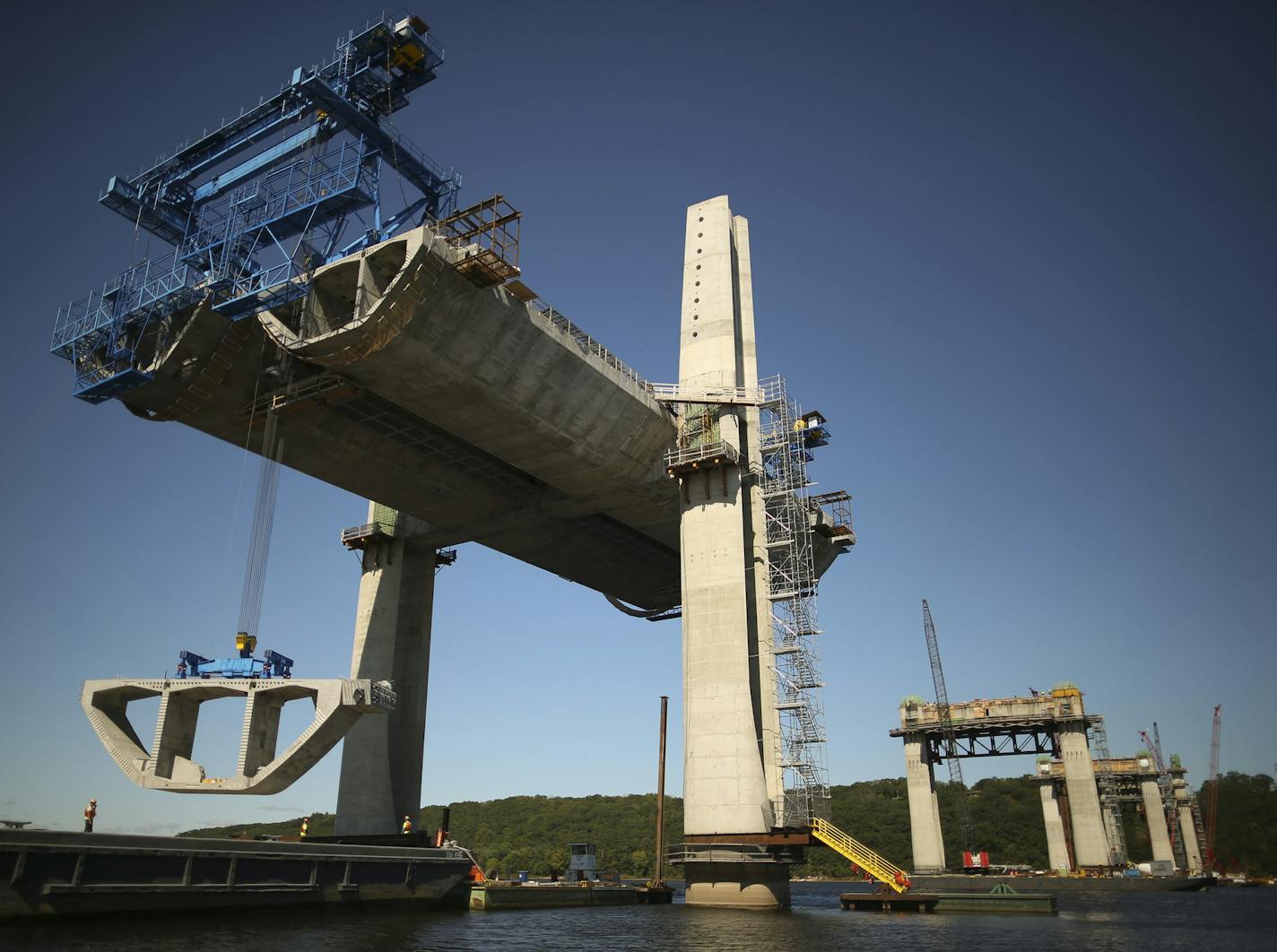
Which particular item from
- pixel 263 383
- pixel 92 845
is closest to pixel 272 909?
pixel 92 845

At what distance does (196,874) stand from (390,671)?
962 inches

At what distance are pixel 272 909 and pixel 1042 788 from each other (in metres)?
71.4

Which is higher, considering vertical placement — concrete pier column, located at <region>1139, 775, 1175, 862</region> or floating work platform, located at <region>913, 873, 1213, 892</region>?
concrete pier column, located at <region>1139, 775, 1175, 862</region>

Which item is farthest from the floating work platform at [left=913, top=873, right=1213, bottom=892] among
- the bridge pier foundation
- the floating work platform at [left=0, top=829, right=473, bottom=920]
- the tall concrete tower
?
the floating work platform at [left=0, top=829, right=473, bottom=920]

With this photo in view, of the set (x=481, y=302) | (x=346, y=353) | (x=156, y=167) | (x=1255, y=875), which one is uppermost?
(x=156, y=167)

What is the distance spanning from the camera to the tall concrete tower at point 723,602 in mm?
40594

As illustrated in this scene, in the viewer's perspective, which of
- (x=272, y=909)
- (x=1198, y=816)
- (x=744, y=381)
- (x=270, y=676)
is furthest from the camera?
(x=1198, y=816)

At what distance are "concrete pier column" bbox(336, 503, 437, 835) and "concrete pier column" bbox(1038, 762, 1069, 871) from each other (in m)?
56.1

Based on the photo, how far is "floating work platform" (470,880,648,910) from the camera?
39.8 meters

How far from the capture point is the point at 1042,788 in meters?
82.3

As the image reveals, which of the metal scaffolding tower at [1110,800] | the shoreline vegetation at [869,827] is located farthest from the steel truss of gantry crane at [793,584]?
the shoreline vegetation at [869,827]

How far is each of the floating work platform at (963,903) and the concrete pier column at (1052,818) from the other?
38775mm

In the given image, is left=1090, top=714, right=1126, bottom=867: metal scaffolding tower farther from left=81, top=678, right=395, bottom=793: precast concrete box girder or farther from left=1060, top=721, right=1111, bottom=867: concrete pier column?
left=81, top=678, right=395, bottom=793: precast concrete box girder

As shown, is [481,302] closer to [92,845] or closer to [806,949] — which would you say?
[92,845]
